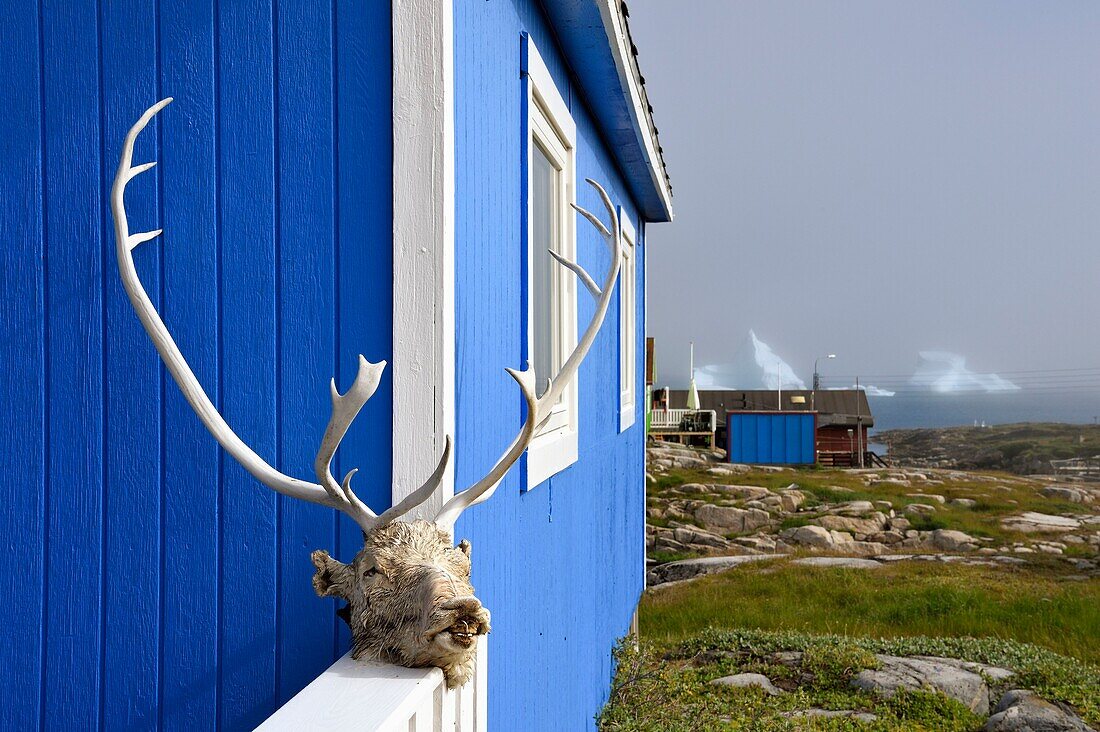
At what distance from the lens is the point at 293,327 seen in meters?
2.00

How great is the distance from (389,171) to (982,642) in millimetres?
7750

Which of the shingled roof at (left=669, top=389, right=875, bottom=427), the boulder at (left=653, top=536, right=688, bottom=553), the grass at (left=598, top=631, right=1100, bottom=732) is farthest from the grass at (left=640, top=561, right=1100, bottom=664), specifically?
the shingled roof at (left=669, top=389, right=875, bottom=427)

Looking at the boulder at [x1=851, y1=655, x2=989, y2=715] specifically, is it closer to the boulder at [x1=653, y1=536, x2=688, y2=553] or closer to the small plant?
the small plant

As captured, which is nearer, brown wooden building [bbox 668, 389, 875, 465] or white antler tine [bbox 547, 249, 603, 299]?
white antler tine [bbox 547, 249, 603, 299]

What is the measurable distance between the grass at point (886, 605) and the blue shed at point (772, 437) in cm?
1225

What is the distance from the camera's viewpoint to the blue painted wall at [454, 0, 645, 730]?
83.3 inches

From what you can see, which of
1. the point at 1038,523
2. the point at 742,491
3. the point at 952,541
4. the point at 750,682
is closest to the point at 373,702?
the point at 750,682

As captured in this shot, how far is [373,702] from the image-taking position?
139 cm

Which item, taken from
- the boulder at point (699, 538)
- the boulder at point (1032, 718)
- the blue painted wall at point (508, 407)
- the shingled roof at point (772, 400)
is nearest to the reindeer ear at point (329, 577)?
the blue painted wall at point (508, 407)

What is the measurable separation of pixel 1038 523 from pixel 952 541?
2.57 metres

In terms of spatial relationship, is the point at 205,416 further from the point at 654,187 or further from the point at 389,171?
the point at 654,187

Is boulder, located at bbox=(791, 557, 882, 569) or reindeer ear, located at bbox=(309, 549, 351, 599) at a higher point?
reindeer ear, located at bbox=(309, 549, 351, 599)

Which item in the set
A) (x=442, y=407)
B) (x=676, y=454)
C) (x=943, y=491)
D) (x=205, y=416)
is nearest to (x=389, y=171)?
(x=442, y=407)

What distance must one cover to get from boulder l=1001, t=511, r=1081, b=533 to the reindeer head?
15.4 m
